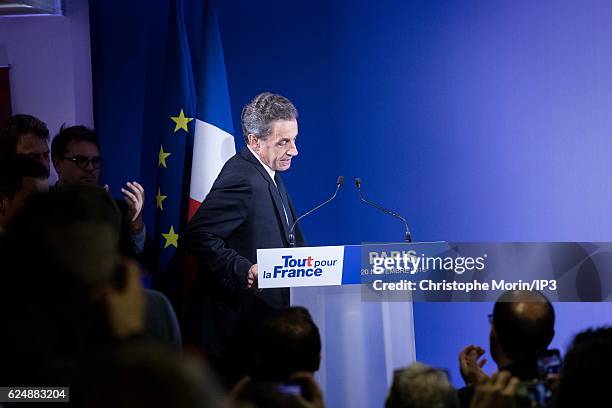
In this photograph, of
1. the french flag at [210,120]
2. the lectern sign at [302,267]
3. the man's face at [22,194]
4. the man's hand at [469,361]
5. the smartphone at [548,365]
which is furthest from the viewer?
the french flag at [210,120]

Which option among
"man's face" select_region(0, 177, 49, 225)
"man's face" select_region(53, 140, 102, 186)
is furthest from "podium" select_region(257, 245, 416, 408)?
"man's face" select_region(0, 177, 49, 225)

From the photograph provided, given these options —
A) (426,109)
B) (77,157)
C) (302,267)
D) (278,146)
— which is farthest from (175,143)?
(302,267)

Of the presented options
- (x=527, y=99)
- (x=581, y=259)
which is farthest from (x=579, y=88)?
(x=581, y=259)

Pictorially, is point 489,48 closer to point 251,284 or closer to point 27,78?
point 251,284

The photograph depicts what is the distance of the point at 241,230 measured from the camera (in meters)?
5.35

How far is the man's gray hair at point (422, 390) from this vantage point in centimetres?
233

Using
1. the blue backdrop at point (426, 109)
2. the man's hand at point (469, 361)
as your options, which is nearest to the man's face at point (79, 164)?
the blue backdrop at point (426, 109)

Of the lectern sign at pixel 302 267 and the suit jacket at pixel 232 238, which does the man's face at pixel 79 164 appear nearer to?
the suit jacket at pixel 232 238

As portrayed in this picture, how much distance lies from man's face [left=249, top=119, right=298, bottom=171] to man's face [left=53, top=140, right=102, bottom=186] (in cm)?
113

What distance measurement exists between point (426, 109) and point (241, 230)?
1620 mm

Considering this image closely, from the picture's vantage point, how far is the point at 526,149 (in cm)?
593

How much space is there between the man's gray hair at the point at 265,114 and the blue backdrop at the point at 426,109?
63 cm

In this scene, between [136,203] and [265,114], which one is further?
[265,114]

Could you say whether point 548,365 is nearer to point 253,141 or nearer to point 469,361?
point 469,361
